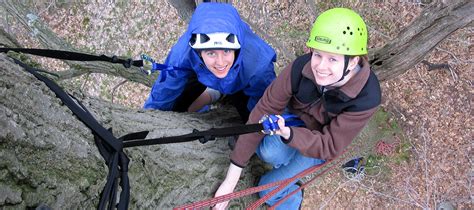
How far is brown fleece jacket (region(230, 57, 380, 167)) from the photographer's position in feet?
6.59

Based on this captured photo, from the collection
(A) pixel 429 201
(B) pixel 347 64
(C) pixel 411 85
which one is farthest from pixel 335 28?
(A) pixel 429 201

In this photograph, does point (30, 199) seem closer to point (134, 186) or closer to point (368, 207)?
point (134, 186)

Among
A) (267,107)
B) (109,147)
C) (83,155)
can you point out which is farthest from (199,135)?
(267,107)

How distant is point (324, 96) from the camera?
209 cm

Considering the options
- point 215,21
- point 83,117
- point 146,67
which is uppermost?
point 146,67

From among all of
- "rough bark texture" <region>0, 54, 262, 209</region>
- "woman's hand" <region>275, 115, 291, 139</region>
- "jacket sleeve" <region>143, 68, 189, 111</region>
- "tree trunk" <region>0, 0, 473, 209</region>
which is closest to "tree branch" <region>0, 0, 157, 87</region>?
"jacket sleeve" <region>143, 68, 189, 111</region>

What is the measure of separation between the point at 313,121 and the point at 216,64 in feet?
2.11

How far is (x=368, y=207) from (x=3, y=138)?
19.4 feet

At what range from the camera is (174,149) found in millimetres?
2117

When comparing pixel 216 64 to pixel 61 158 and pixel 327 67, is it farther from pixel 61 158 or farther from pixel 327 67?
pixel 61 158

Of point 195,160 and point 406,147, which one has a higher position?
point 195,160

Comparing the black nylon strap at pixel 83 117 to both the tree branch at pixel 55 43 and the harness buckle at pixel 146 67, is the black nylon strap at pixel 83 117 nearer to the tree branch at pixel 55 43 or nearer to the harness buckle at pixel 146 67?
the harness buckle at pixel 146 67

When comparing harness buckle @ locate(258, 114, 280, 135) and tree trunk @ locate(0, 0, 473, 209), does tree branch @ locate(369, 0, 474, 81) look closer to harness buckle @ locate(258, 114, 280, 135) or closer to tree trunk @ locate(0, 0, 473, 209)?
tree trunk @ locate(0, 0, 473, 209)

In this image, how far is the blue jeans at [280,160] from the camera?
2316 mm
